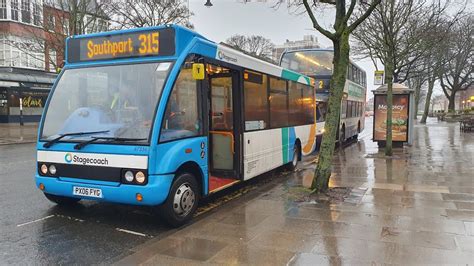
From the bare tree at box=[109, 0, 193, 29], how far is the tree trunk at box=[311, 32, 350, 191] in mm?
20015

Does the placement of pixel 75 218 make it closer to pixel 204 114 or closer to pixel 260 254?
pixel 204 114

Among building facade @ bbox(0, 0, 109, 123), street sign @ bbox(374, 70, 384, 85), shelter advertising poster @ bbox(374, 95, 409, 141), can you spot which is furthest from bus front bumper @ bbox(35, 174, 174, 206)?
building facade @ bbox(0, 0, 109, 123)

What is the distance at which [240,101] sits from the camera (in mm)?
7938

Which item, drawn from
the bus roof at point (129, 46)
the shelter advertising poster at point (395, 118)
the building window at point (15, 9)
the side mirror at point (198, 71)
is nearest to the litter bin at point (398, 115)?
the shelter advertising poster at point (395, 118)

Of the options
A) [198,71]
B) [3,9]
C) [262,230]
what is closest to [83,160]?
[198,71]

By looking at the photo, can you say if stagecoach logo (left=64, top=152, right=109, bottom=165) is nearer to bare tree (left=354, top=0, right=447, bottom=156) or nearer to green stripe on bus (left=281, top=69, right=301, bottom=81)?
green stripe on bus (left=281, top=69, right=301, bottom=81)

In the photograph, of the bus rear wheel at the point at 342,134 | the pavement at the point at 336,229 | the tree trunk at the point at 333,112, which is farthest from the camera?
the bus rear wheel at the point at 342,134

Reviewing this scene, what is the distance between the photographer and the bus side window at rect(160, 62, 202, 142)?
5.77 metres

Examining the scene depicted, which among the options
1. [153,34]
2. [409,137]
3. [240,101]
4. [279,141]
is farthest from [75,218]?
[409,137]

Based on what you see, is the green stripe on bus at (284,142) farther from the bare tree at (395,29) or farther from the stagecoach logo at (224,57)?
the bare tree at (395,29)

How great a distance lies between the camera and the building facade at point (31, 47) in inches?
998

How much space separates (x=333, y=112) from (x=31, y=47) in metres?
25.1

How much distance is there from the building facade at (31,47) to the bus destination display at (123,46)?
19362 mm

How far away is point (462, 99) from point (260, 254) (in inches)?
3693
